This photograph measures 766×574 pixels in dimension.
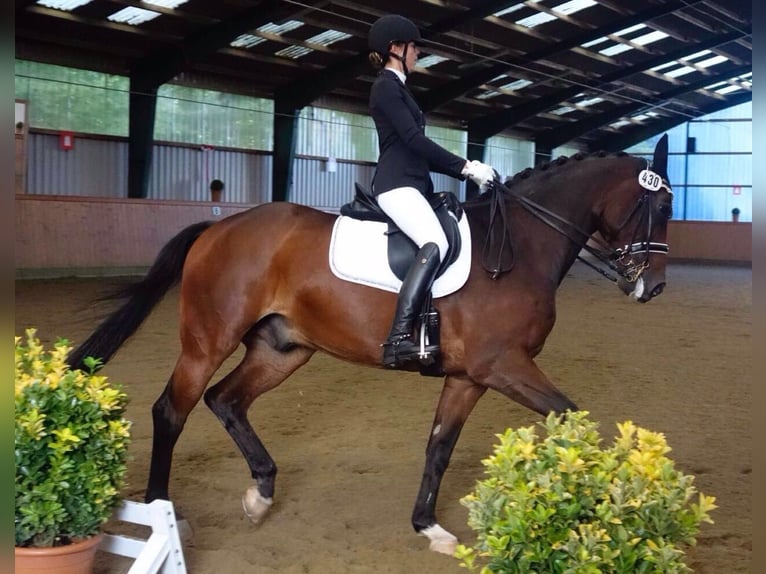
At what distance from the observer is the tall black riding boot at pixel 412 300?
3564 mm

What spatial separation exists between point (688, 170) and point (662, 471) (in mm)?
33254

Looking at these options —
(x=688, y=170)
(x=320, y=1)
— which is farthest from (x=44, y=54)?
(x=688, y=170)

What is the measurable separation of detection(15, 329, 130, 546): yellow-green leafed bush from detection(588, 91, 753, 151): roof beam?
31.5 meters

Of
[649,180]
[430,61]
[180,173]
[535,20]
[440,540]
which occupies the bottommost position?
[440,540]

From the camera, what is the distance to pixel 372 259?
149 inches

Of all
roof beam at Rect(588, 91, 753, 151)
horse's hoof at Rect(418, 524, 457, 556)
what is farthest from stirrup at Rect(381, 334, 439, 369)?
roof beam at Rect(588, 91, 753, 151)

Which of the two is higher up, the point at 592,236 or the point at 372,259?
the point at 592,236

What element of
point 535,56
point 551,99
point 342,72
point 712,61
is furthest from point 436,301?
point 712,61

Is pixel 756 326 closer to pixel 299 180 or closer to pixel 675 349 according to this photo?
pixel 675 349

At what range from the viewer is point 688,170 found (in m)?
32.9

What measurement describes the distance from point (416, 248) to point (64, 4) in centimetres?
1336

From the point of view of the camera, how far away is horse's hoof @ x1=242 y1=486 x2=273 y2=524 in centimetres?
378

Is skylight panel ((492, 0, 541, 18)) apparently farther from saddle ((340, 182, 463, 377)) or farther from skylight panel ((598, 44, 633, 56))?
saddle ((340, 182, 463, 377))

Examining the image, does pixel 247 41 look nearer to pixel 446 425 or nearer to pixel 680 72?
pixel 446 425
